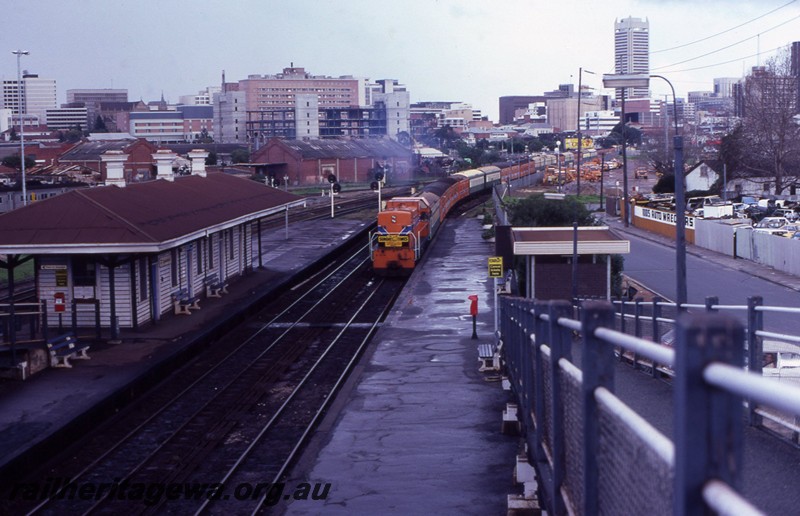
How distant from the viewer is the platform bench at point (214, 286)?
91.7ft

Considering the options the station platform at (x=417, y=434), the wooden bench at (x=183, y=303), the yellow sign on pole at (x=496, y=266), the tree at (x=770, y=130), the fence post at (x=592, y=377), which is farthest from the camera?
the tree at (x=770, y=130)

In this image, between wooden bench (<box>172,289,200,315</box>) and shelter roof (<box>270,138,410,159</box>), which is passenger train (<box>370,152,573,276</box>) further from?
shelter roof (<box>270,138,410,159</box>)

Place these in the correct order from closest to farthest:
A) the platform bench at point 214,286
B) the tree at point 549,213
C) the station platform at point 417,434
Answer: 1. the station platform at point 417,434
2. the platform bench at point 214,286
3. the tree at point 549,213

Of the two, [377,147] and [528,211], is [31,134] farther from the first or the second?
[528,211]

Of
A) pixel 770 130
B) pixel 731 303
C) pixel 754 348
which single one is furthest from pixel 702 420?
pixel 770 130

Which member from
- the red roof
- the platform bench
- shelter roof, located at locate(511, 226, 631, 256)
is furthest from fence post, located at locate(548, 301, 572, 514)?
the platform bench

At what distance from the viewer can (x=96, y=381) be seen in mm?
17156

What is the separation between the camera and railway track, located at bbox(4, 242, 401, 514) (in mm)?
11750

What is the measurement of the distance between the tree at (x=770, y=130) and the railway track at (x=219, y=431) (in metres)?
37.4

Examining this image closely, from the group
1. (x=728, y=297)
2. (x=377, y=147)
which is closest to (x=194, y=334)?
(x=728, y=297)

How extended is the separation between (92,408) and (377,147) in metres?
92.5

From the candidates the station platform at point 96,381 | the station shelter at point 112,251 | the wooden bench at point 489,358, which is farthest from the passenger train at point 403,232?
the wooden bench at point 489,358

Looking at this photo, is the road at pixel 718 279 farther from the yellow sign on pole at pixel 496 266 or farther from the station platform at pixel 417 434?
the station platform at pixel 417 434

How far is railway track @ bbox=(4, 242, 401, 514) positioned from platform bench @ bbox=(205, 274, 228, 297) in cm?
278
